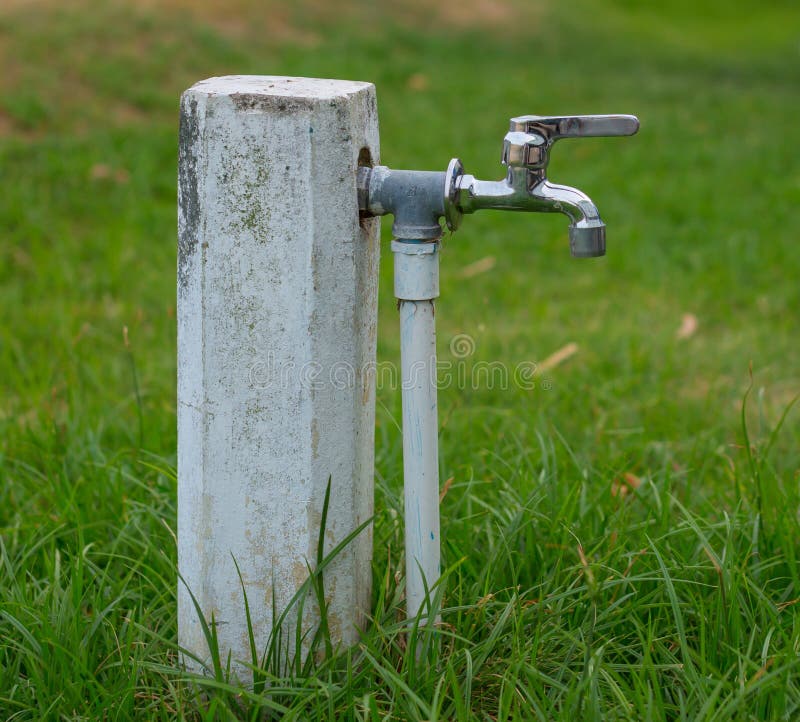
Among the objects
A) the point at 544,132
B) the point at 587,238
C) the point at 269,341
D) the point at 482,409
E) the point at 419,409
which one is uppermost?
the point at 544,132

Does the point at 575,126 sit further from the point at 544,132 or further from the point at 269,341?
the point at 269,341

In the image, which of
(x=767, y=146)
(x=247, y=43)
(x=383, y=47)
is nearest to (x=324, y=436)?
(x=767, y=146)

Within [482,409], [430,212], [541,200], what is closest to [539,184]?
[541,200]

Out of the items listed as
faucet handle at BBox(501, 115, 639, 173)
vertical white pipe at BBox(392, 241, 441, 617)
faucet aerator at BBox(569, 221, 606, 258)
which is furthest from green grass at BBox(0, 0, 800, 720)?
faucet handle at BBox(501, 115, 639, 173)

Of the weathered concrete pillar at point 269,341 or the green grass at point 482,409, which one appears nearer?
the weathered concrete pillar at point 269,341

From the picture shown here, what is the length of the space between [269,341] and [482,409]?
1.26 meters

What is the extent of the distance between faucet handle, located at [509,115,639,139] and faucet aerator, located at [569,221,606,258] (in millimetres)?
136

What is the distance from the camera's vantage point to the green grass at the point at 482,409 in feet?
5.14

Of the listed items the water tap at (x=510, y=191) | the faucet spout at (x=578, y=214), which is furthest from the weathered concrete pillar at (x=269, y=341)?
the faucet spout at (x=578, y=214)

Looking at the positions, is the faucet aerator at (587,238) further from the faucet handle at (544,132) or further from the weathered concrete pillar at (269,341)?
the weathered concrete pillar at (269,341)

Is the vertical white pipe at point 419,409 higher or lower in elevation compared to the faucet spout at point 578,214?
lower

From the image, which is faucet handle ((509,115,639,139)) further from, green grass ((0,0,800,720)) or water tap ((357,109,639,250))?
green grass ((0,0,800,720))

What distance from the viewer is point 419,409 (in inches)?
61.3

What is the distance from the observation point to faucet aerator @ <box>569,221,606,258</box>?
1.48 m
